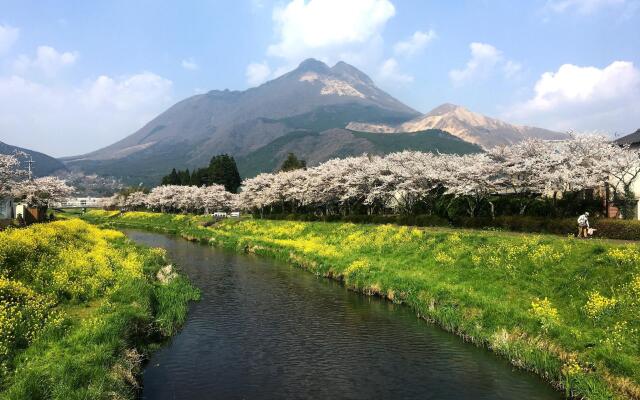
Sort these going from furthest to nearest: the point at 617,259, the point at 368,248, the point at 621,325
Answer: the point at 368,248
the point at 617,259
the point at 621,325

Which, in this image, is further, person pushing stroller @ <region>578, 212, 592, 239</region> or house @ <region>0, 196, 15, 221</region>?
house @ <region>0, 196, 15, 221</region>

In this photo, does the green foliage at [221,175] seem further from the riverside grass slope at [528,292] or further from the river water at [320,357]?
the river water at [320,357]

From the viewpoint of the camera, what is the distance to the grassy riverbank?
11906mm

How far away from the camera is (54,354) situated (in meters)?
13.3

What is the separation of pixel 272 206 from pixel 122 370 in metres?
81.6

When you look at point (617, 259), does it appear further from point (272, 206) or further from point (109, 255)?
point (272, 206)

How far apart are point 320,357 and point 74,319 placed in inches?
376

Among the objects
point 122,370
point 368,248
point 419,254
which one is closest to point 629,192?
point 419,254

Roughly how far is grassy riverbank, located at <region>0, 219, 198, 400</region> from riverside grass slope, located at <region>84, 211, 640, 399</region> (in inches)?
525

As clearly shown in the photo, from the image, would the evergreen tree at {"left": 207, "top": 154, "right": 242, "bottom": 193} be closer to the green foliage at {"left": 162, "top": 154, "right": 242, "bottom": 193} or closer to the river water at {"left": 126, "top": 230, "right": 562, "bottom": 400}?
the green foliage at {"left": 162, "top": 154, "right": 242, "bottom": 193}

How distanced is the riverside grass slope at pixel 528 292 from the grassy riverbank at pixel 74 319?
13.3 metres

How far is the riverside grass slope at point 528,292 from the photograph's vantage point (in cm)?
1490

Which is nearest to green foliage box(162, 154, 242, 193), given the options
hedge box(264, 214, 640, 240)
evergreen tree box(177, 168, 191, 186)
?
evergreen tree box(177, 168, 191, 186)

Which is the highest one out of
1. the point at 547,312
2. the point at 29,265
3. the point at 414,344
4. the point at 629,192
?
the point at 629,192
